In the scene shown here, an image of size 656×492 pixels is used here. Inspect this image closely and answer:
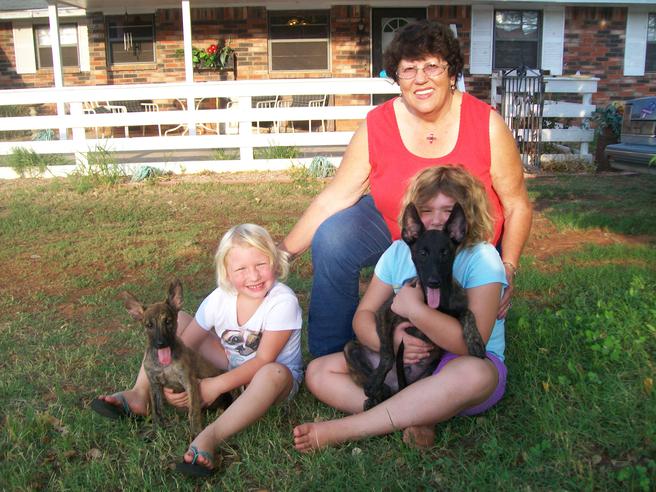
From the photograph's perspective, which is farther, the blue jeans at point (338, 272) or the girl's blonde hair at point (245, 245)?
the blue jeans at point (338, 272)

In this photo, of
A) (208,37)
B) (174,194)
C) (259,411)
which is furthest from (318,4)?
(259,411)

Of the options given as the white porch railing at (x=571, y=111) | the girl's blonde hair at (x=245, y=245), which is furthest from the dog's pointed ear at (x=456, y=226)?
the white porch railing at (x=571, y=111)

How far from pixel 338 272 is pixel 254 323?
597 millimetres

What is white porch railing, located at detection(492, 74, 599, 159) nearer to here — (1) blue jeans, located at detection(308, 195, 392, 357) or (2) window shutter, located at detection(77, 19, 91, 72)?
(1) blue jeans, located at detection(308, 195, 392, 357)

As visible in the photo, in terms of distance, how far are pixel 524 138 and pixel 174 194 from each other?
18.3 ft

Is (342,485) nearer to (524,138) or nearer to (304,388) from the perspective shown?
(304,388)

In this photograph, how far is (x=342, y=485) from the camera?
8.74 feet

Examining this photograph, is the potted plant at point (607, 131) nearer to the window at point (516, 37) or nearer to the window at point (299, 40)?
the window at point (516, 37)

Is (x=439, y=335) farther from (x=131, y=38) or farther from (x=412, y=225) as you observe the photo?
(x=131, y=38)

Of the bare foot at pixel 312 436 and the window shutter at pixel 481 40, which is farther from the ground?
the window shutter at pixel 481 40

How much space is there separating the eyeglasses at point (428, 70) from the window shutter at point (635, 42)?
46.4 ft

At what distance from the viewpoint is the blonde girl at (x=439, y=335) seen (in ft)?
9.20

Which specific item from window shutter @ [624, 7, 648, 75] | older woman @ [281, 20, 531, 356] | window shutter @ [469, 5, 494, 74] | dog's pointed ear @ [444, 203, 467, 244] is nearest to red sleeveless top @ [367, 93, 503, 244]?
older woman @ [281, 20, 531, 356]

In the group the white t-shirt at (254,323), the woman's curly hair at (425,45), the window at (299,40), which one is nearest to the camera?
the white t-shirt at (254,323)
